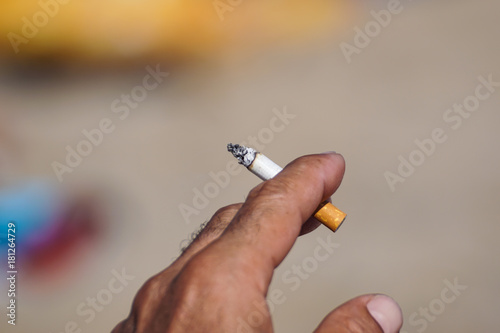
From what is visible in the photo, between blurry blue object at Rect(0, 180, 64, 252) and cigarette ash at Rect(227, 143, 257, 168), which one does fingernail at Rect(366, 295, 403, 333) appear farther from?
blurry blue object at Rect(0, 180, 64, 252)

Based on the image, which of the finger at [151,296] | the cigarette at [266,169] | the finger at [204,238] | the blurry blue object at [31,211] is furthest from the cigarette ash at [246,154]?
the blurry blue object at [31,211]

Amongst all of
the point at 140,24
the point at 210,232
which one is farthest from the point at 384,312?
the point at 140,24

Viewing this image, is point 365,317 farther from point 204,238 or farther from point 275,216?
point 204,238

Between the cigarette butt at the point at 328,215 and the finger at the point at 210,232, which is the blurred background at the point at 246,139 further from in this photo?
the finger at the point at 210,232

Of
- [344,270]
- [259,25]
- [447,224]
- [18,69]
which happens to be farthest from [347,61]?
[18,69]

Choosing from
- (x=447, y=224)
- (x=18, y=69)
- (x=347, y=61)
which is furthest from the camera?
(x=18, y=69)

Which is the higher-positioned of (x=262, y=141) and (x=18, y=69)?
(x=262, y=141)

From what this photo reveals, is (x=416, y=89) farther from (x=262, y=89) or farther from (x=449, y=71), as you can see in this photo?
(x=262, y=89)

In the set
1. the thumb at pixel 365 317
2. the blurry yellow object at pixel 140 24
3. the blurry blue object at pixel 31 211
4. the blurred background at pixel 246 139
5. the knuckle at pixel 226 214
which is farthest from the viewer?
the blurry yellow object at pixel 140 24

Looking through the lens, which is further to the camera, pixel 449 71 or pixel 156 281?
pixel 449 71
